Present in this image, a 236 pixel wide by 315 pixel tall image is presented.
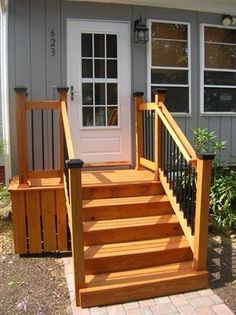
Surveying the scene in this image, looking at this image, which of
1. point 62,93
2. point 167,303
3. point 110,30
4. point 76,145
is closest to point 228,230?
point 167,303

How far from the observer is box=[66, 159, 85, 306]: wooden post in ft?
9.70

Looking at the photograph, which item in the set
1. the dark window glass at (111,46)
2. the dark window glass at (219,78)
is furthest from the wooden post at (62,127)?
the dark window glass at (219,78)

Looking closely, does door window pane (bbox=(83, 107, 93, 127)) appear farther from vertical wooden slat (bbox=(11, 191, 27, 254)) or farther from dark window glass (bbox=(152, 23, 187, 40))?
vertical wooden slat (bbox=(11, 191, 27, 254))

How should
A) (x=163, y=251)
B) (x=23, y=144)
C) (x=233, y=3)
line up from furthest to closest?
(x=233, y=3) → (x=23, y=144) → (x=163, y=251)

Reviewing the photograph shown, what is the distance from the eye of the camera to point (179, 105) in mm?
5523

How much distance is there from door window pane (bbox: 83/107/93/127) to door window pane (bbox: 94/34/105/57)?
2.51 ft

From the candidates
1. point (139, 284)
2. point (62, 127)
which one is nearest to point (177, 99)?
point (62, 127)

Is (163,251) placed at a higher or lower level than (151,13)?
lower

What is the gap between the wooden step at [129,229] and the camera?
3.56 m

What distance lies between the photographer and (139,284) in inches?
123

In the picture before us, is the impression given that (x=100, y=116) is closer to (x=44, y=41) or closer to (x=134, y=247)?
(x=44, y=41)

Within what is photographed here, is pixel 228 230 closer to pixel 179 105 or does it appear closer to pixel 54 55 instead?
pixel 179 105

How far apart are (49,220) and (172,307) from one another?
1.73 meters

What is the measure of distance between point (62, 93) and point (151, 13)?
6.67ft
